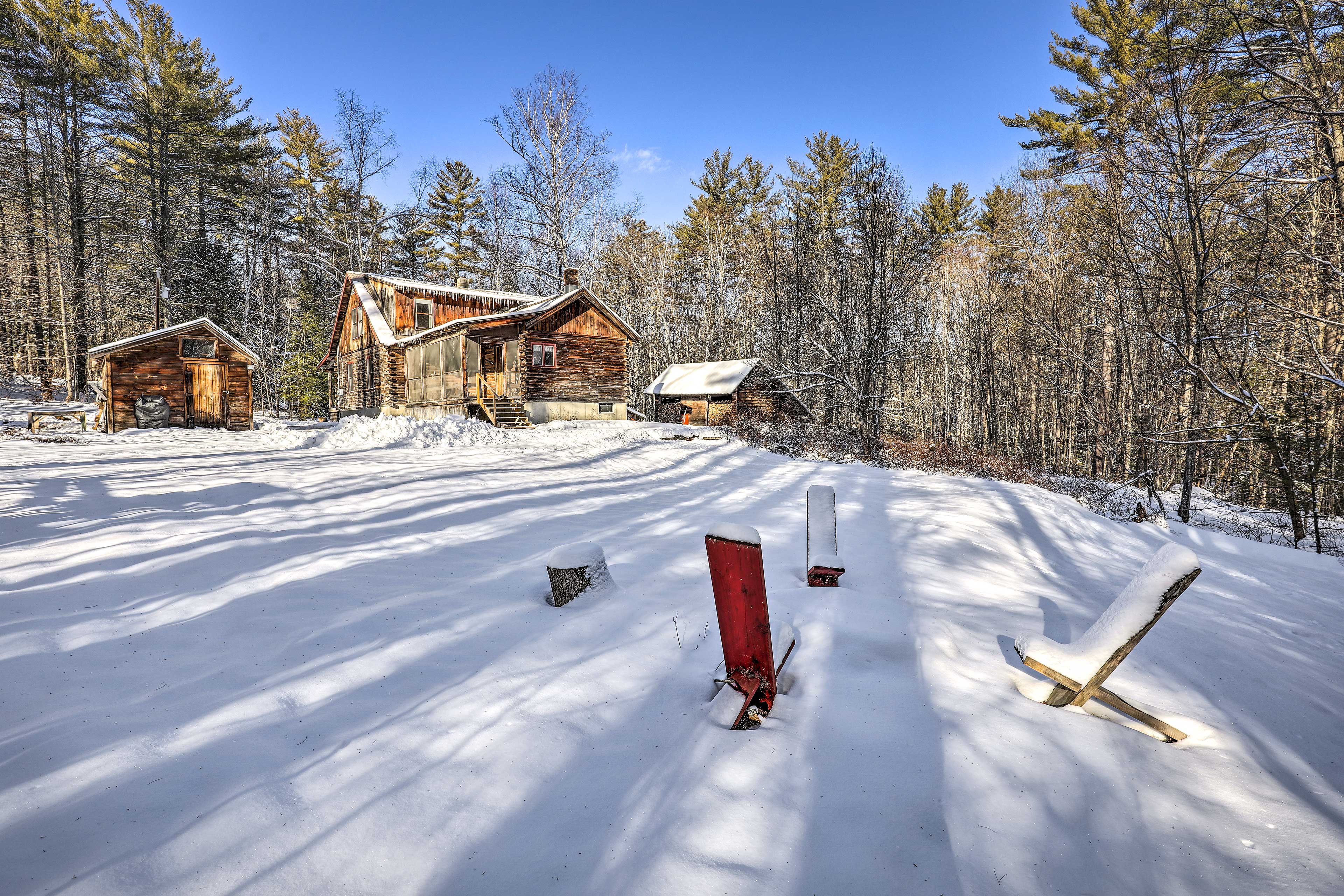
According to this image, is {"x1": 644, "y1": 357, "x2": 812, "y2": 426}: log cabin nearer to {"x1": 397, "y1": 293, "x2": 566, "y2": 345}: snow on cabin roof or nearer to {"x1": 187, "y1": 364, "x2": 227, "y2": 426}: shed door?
{"x1": 397, "y1": 293, "x2": 566, "y2": 345}: snow on cabin roof

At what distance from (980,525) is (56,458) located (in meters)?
16.9

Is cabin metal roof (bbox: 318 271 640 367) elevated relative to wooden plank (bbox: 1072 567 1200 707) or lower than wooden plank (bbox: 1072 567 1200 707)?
elevated

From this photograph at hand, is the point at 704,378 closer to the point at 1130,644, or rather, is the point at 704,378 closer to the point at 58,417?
the point at 58,417

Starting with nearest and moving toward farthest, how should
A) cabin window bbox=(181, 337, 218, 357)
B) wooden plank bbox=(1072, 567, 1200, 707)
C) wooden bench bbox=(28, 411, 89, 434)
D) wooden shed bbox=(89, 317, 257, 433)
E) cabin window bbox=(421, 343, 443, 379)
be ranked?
wooden plank bbox=(1072, 567, 1200, 707) → wooden bench bbox=(28, 411, 89, 434) → wooden shed bbox=(89, 317, 257, 433) → cabin window bbox=(181, 337, 218, 357) → cabin window bbox=(421, 343, 443, 379)

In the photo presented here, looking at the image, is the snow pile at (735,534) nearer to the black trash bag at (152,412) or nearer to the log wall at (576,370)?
the log wall at (576,370)

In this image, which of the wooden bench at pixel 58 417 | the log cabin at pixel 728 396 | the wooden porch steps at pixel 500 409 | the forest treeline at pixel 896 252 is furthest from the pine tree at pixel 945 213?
the wooden bench at pixel 58 417

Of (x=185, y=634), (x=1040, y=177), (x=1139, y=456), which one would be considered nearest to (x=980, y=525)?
(x=185, y=634)

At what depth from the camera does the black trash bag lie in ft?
60.7

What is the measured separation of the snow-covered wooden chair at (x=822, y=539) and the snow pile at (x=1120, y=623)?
1.79 m

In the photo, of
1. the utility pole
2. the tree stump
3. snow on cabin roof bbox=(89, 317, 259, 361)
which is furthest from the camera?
the utility pole

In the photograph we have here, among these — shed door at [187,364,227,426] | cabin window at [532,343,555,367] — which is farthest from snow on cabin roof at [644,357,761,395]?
shed door at [187,364,227,426]

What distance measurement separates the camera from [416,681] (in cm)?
316

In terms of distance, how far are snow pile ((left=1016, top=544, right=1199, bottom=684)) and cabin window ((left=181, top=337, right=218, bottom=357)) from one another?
2585 centimetres

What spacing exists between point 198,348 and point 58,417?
15.4 feet
